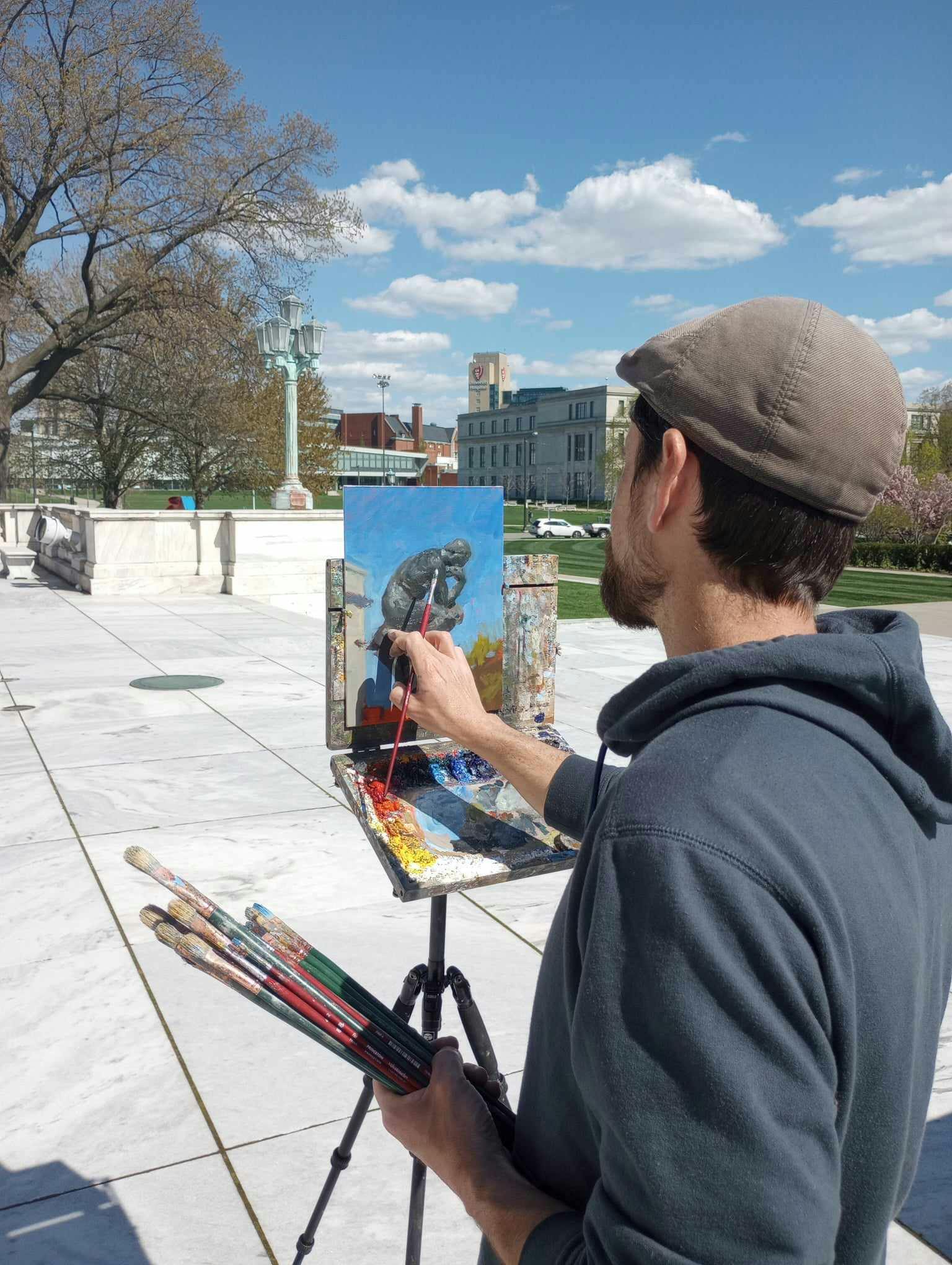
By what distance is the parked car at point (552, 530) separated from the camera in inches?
2270

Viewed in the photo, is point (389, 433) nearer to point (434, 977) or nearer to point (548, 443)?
point (548, 443)

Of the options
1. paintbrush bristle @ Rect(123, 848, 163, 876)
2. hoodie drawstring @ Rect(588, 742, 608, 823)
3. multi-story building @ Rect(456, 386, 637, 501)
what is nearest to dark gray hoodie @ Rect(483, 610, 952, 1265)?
hoodie drawstring @ Rect(588, 742, 608, 823)

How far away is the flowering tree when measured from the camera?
34281 millimetres

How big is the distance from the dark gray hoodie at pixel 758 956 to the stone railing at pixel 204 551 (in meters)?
17.1

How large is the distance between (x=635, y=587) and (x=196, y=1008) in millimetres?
3137

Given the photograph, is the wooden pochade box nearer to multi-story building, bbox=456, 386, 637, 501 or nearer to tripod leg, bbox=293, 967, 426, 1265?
tripod leg, bbox=293, 967, 426, 1265

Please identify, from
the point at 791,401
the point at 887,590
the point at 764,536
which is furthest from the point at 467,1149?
the point at 887,590

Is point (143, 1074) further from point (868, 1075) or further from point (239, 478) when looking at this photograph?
point (239, 478)

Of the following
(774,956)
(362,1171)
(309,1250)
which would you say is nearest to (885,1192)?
(774,956)

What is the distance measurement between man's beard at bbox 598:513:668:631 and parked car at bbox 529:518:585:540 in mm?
54739

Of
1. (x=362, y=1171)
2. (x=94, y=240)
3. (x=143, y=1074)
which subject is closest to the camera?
(x=362, y=1171)

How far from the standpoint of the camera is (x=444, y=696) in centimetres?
220

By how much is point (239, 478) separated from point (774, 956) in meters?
41.8

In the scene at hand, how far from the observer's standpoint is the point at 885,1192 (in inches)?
40.4
